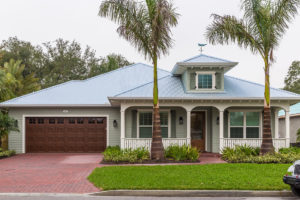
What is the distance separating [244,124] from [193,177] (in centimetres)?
809

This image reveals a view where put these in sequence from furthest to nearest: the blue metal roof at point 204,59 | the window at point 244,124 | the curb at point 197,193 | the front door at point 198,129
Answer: the front door at point 198,129 < the window at point 244,124 < the blue metal roof at point 204,59 < the curb at point 197,193

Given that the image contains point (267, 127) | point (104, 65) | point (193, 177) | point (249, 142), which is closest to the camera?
point (193, 177)

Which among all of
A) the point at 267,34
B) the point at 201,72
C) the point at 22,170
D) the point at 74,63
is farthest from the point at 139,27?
the point at 74,63

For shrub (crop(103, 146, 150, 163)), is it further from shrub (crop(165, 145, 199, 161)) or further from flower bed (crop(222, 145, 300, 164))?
flower bed (crop(222, 145, 300, 164))

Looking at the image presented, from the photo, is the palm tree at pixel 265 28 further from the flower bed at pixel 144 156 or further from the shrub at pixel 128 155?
the shrub at pixel 128 155

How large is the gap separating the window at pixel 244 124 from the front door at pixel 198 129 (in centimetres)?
154

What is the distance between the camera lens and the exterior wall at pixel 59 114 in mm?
18016

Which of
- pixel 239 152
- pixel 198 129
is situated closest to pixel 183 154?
pixel 239 152

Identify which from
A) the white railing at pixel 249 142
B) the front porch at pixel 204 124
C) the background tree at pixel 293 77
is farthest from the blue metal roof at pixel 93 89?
the background tree at pixel 293 77

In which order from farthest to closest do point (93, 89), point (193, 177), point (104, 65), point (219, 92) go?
1. point (104, 65)
2. point (93, 89)
3. point (219, 92)
4. point (193, 177)

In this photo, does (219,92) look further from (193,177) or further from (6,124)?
(6,124)

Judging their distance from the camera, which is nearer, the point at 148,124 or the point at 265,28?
the point at 265,28

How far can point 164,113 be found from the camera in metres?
17.2

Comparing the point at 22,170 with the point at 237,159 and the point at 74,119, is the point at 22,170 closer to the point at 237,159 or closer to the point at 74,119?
the point at 74,119
